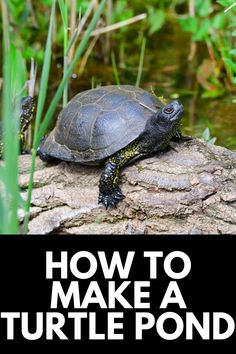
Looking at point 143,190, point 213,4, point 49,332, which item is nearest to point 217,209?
point 143,190

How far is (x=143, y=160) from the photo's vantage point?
368 centimetres

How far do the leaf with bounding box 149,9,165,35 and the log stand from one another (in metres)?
3.91

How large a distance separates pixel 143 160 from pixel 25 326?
1.31 m

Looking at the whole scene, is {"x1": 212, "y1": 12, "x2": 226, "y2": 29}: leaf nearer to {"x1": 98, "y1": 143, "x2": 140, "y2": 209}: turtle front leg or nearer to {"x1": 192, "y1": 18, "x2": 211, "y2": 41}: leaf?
{"x1": 192, "y1": 18, "x2": 211, "y2": 41}: leaf

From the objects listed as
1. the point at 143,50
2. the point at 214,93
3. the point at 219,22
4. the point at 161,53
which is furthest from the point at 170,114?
the point at 161,53

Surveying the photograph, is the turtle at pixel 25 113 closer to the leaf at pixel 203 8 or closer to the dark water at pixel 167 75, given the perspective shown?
the dark water at pixel 167 75

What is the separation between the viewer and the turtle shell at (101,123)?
3.58m

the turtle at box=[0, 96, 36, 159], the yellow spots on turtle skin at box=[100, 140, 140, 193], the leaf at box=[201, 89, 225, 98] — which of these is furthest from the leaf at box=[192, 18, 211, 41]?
the yellow spots on turtle skin at box=[100, 140, 140, 193]

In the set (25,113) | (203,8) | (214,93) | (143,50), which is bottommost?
(214,93)

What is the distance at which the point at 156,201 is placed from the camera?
11.4 ft

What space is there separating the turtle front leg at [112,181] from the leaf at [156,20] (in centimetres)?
401

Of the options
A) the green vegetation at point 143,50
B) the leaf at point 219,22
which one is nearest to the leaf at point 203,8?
the green vegetation at point 143,50

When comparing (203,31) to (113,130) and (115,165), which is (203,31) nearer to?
(113,130)

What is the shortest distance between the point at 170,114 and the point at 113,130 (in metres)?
0.32
